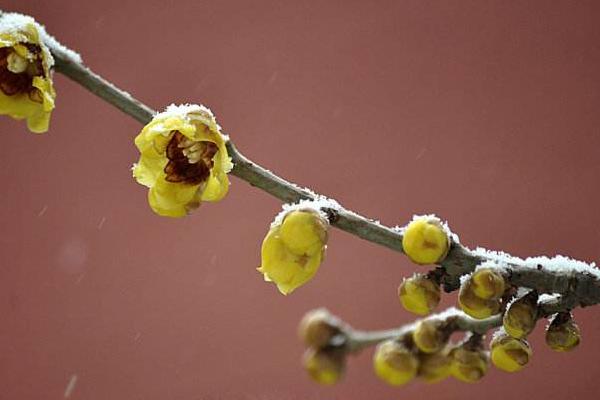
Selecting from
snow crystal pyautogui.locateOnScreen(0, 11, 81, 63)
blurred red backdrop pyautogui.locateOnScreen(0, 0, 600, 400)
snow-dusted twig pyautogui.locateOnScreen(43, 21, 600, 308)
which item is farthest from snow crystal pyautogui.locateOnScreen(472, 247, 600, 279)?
blurred red backdrop pyautogui.locateOnScreen(0, 0, 600, 400)

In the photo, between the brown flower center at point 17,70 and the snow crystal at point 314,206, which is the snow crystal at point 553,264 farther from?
the brown flower center at point 17,70

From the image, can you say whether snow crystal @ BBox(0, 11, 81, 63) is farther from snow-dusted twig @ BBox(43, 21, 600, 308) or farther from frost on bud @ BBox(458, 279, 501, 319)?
frost on bud @ BBox(458, 279, 501, 319)

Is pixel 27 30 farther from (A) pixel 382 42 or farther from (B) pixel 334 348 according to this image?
(A) pixel 382 42

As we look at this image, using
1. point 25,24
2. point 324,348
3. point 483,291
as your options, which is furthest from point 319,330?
point 25,24

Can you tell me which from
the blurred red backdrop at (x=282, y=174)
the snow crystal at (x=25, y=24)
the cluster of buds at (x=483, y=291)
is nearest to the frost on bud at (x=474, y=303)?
the cluster of buds at (x=483, y=291)

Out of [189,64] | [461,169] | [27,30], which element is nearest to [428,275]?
[27,30]

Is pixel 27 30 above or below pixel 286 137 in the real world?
below

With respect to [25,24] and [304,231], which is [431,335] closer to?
[304,231]
